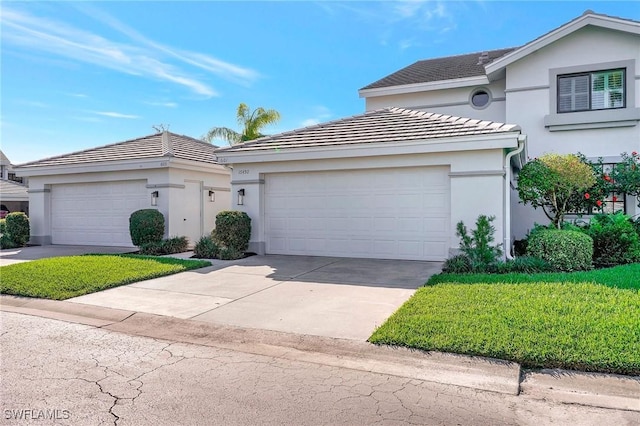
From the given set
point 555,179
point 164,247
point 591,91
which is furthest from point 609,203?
point 164,247

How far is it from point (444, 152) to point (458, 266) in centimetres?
286

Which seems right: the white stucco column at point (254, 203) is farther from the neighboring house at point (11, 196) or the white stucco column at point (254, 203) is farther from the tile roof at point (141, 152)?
the neighboring house at point (11, 196)

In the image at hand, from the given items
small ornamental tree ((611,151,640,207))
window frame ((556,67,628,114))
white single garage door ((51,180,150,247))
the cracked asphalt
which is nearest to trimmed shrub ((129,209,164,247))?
white single garage door ((51,180,150,247))

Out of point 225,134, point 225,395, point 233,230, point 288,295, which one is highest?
point 225,134

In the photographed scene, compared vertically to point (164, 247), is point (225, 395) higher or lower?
lower

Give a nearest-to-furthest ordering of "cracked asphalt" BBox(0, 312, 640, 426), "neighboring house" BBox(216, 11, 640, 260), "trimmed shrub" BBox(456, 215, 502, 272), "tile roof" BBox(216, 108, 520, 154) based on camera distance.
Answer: "cracked asphalt" BBox(0, 312, 640, 426)
"trimmed shrub" BBox(456, 215, 502, 272)
"neighboring house" BBox(216, 11, 640, 260)
"tile roof" BBox(216, 108, 520, 154)

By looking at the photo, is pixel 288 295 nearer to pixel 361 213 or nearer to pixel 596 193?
pixel 361 213

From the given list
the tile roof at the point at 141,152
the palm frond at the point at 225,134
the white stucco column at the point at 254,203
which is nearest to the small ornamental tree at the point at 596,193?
the white stucco column at the point at 254,203

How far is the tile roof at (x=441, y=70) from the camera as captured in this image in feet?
52.2

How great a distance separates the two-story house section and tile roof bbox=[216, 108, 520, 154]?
3407mm

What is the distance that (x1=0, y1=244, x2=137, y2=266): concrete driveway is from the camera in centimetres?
1207

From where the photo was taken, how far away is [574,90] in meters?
13.3

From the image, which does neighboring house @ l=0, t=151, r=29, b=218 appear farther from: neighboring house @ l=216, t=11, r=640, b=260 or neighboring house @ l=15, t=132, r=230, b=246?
neighboring house @ l=216, t=11, r=640, b=260

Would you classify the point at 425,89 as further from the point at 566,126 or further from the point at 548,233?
the point at 548,233
